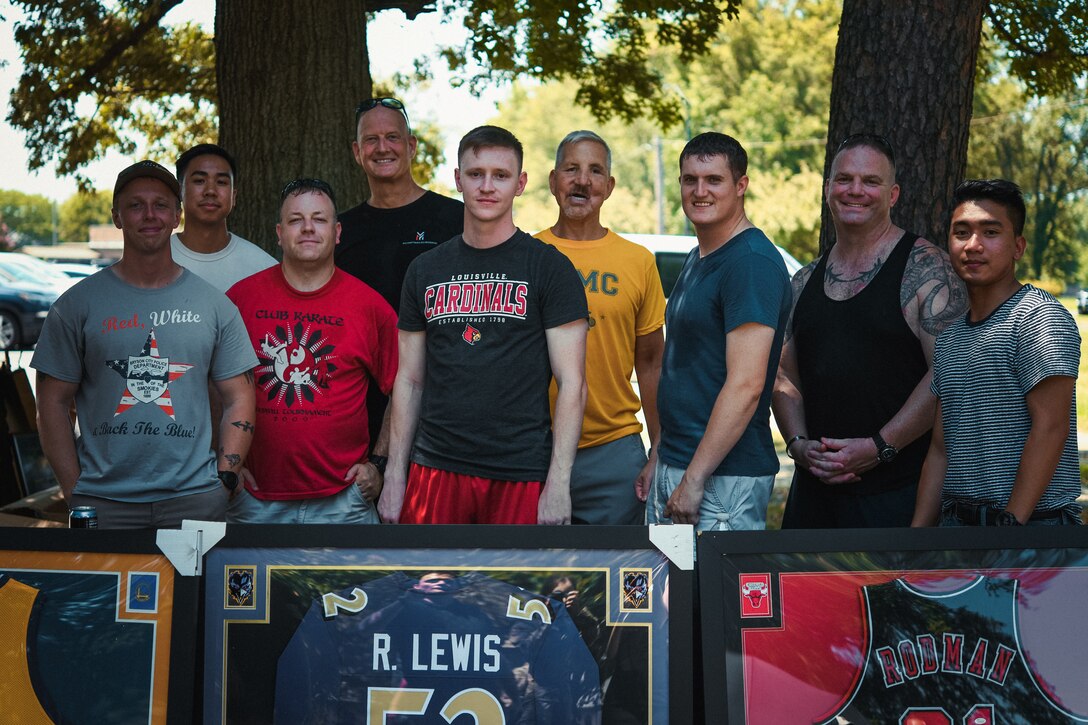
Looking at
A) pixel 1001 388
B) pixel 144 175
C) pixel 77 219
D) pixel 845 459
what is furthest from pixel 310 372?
pixel 77 219

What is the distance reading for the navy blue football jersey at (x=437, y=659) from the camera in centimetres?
319

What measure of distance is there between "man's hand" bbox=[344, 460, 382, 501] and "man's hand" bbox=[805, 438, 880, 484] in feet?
5.77

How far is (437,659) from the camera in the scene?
3.22 meters

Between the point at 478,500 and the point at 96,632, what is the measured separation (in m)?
1.34

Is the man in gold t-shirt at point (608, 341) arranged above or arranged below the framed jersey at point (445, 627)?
above

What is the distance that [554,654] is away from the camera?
3.21 m

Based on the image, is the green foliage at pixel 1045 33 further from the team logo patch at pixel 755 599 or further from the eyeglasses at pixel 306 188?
the team logo patch at pixel 755 599

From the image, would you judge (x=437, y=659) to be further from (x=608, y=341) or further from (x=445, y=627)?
(x=608, y=341)

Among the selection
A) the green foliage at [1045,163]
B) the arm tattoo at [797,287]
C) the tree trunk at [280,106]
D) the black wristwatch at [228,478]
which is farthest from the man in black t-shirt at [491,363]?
the green foliage at [1045,163]

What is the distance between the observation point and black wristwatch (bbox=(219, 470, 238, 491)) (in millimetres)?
4137

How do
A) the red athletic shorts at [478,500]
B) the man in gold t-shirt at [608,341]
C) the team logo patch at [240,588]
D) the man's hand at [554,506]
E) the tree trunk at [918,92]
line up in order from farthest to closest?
the tree trunk at [918,92] → the man in gold t-shirt at [608,341] → the red athletic shorts at [478,500] → the man's hand at [554,506] → the team logo patch at [240,588]

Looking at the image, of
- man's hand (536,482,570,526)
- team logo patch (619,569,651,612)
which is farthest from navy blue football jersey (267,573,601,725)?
man's hand (536,482,570,526)

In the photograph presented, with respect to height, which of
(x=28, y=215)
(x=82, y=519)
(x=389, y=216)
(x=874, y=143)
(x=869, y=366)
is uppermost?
(x=28, y=215)

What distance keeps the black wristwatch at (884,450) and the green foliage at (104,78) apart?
7501 millimetres
